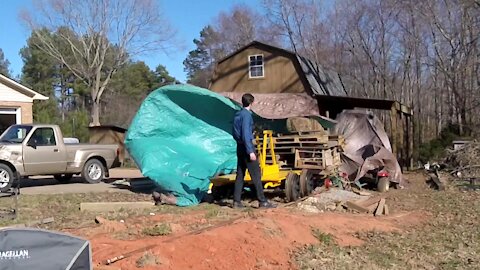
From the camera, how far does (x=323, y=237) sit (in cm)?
781

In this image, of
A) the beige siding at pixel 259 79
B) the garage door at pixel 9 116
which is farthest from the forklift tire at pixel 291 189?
the garage door at pixel 9 116

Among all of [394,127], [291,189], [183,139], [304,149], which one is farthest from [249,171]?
[394,127]

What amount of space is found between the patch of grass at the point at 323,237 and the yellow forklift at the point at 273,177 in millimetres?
3244

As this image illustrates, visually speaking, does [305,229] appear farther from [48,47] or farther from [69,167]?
[48,47]

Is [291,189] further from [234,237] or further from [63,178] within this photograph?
[63,178]

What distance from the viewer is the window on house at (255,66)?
96.4 feet

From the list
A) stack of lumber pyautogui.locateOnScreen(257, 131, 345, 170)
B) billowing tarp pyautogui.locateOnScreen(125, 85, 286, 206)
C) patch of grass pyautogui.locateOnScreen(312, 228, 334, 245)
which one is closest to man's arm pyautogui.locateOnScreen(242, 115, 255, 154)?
billowing tarp pyautogui.locateOnScreen(125, 85, 286, 206)

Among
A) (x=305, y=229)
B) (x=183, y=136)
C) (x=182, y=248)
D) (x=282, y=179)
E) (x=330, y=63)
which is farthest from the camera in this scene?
(x=330, y=63)

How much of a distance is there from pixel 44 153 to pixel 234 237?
30.8 feet

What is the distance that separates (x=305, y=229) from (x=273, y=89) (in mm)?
21137

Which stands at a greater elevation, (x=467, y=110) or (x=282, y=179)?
(x=467, y=110)

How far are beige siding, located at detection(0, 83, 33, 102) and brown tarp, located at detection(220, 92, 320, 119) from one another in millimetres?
13921

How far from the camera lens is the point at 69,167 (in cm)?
1583

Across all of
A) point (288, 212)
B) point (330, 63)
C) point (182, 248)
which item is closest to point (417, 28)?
point (330, 63)
